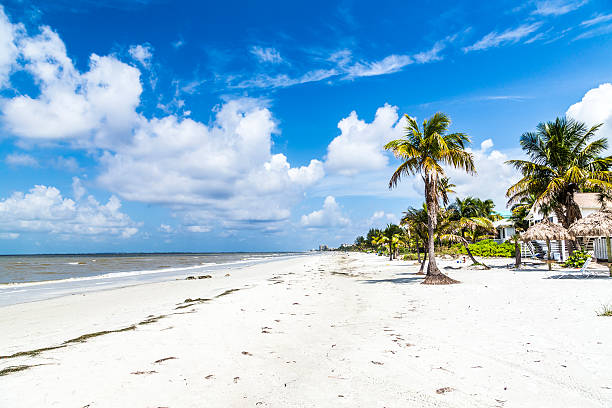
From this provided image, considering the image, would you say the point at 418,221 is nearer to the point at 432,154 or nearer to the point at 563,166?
the point at 432,154

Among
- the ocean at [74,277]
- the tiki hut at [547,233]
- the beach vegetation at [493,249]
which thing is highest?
the tiki hut at [547,233]

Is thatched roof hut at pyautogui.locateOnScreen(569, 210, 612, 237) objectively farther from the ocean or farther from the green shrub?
the ocean

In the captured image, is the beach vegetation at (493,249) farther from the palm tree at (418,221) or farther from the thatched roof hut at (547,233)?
the palm tree at (418,221)

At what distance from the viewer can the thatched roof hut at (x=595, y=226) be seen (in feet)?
55.3

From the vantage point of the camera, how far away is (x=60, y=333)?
8031 mm

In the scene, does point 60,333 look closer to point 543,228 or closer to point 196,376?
point 196,376

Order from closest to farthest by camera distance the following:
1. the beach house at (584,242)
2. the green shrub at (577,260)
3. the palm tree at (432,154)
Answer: the palm tree at (432,154) → the green shrub at (577,260) → the beach house at (584,242)

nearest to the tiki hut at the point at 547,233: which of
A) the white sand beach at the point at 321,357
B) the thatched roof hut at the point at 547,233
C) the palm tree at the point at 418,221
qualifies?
the thatched roof hut at the point at 547,233

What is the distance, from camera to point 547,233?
66.7 feet

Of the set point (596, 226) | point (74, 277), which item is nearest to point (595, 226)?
point (596, 226)

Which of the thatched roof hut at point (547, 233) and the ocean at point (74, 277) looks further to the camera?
the thatched roof hut at point (547, 233)

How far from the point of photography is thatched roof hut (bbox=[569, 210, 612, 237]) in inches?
663

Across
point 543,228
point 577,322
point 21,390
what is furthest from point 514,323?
point 543,228

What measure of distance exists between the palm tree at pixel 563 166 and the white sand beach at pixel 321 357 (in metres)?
14.0
